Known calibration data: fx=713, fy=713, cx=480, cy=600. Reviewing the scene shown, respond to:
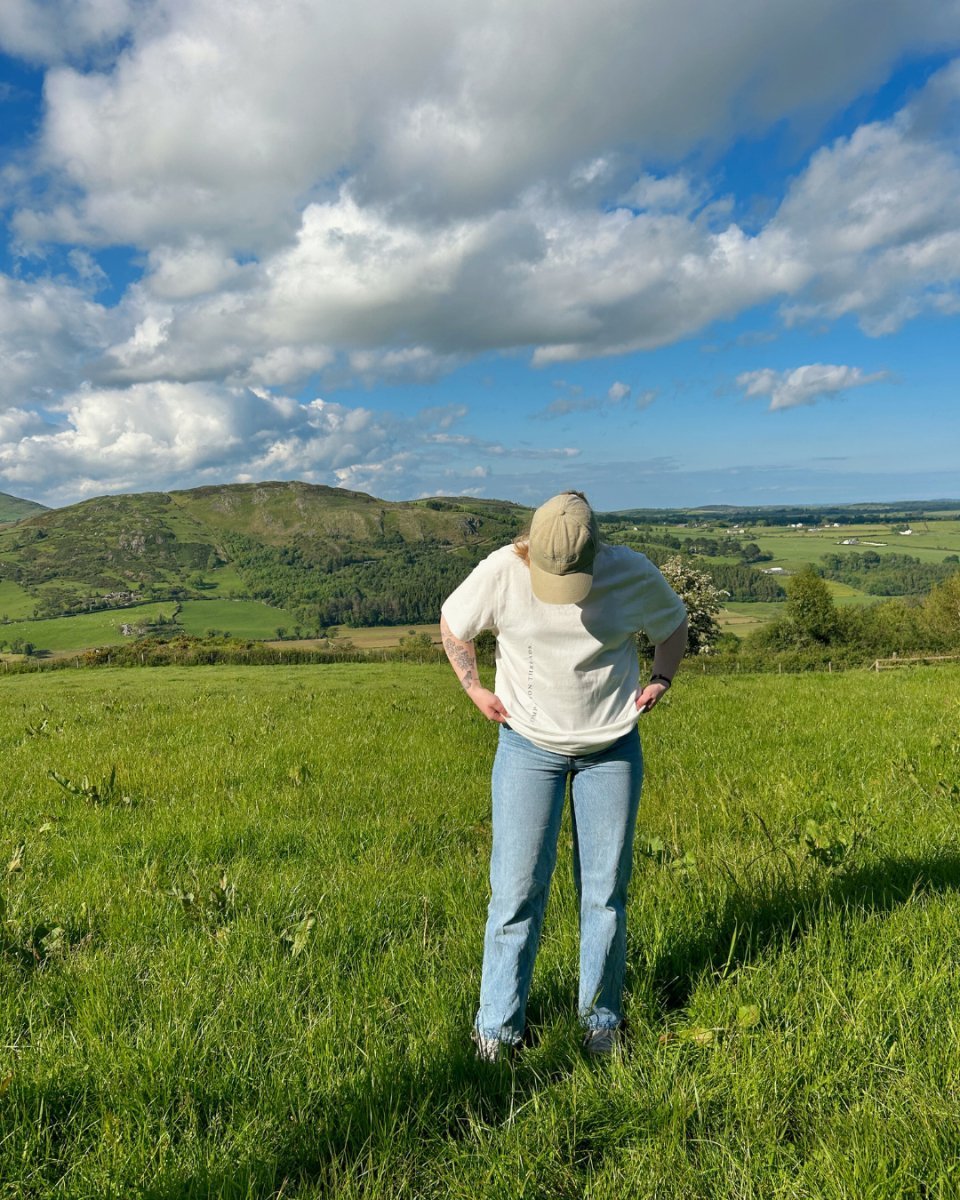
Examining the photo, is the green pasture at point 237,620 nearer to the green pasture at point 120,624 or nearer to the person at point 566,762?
the green pasture at point 120,624

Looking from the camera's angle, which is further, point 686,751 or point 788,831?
point 686,751

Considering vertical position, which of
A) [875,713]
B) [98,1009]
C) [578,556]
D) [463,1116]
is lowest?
[875,713]

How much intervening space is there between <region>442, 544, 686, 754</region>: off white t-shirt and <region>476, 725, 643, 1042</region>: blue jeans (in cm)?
13

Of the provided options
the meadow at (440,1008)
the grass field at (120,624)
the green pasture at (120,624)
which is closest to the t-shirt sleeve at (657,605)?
the meadow at (440,1008)

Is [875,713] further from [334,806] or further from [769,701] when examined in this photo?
[334,806]

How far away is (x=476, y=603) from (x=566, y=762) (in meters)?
0.84

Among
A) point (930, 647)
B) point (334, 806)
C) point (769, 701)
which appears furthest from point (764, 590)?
point (334, 806)

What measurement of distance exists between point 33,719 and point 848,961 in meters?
13.9

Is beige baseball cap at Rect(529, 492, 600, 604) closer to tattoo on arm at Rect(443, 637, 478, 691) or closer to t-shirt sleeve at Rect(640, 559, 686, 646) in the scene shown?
t-shirt sleeve at Rect(640, 559, 686, 646)

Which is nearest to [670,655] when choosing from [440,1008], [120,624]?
[440,1008]

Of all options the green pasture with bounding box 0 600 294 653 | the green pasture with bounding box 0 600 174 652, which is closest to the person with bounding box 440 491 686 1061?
the green pasture with bounding box 0 600 174 652

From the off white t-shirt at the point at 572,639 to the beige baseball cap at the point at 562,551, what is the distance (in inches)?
4.7

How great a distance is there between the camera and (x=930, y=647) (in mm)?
69750

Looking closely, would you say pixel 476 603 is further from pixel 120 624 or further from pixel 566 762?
pixel 120 624
